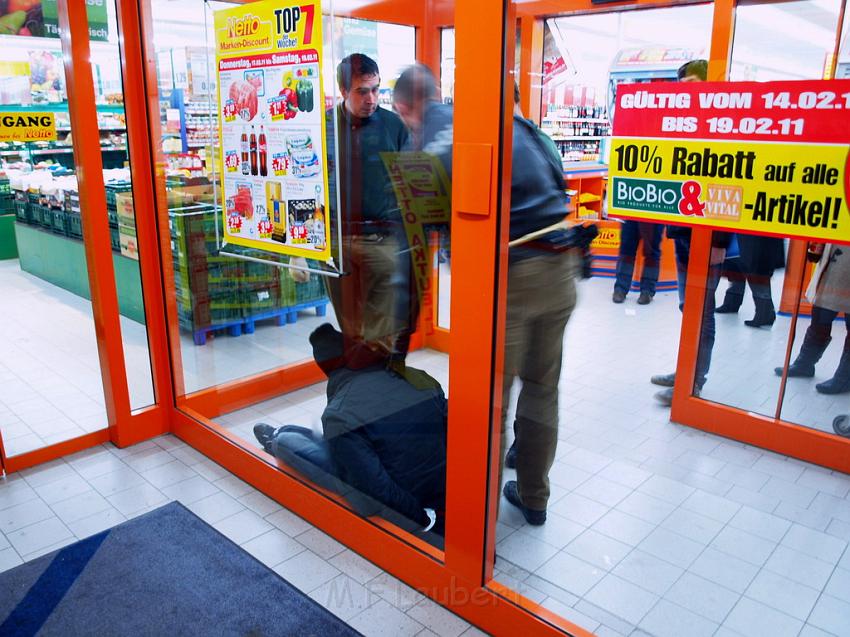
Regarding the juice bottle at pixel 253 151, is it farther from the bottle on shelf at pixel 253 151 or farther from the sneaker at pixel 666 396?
the sneaker at pixel 666 396

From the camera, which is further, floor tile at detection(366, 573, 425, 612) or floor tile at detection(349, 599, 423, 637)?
floor tile at detection(366, 573, 425, 612)

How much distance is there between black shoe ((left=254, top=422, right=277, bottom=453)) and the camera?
3164 millimetres

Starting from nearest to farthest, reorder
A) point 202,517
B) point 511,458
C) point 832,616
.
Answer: point 832,616 → point 511,458 → point 202,517

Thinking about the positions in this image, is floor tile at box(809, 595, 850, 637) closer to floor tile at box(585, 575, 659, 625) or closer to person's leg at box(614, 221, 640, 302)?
floor tile at box(585, 575, 659, 625)

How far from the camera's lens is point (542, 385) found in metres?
2.32

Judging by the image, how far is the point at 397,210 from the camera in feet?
8.53

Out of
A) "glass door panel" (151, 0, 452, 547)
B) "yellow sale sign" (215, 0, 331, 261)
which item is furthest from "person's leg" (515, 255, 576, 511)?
"yellow sale sign" (215, 0, 331, 261)

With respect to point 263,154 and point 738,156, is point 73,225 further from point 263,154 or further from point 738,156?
point 738,156

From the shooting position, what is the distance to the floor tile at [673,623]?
193cm

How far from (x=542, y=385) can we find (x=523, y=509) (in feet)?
1.39

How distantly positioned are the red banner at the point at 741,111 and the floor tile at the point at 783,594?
50.2 inches

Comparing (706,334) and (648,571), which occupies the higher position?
(706,334)

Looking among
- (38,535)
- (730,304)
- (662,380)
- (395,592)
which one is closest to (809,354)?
(730,304)

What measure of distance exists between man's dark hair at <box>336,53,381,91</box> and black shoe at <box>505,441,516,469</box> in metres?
1.47
